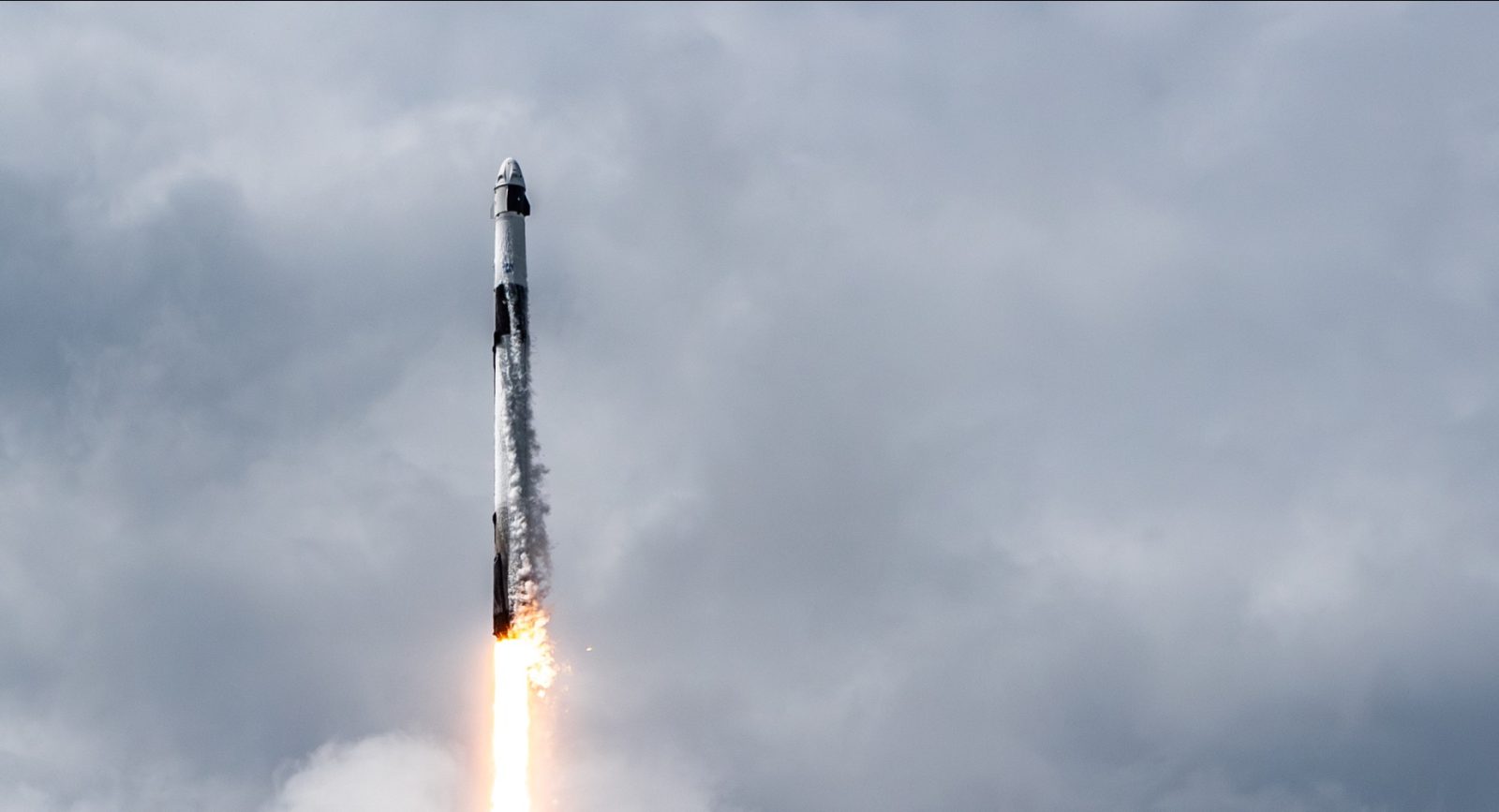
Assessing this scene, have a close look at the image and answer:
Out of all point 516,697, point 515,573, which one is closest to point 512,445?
point 515,573

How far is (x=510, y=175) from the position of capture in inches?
4719

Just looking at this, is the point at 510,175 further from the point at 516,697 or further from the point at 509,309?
the point at 516,697

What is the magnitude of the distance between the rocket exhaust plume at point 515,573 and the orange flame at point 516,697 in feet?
0.18

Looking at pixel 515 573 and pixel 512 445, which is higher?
pixel 512 445

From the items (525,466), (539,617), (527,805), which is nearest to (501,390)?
(525,466)

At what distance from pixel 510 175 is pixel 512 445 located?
60.6 feet

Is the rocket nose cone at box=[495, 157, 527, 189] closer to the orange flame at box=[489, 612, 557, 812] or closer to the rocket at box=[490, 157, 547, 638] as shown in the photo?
the rocket at box=[490, 157, 547, 638]

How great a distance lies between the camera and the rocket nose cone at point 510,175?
119625mm

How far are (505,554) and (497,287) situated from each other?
1736cm

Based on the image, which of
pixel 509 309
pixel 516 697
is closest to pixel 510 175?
pixel 509 309

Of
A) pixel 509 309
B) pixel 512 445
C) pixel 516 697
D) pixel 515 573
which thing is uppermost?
pixel 509 309

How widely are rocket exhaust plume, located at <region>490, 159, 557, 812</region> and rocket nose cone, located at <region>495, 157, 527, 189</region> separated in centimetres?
852

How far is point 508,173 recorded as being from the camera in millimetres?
120062

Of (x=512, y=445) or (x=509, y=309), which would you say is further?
(x=509, y=309)
